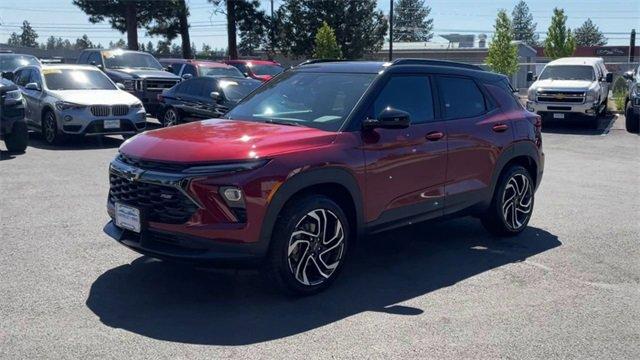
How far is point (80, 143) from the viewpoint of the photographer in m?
14.7

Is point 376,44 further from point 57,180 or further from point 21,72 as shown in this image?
point 57,180

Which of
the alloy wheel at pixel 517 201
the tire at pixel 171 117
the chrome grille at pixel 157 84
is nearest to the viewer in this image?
the alloy wheel at pixel 517 201

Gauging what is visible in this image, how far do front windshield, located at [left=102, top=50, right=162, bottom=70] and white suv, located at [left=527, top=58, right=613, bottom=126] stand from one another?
11.3 m

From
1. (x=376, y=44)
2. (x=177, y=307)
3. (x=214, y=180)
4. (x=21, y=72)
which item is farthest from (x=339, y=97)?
(x=376, y=44)

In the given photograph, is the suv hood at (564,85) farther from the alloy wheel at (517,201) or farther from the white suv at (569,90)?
the alloy wheel at (517,201)

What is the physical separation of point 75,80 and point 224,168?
1122 centimetres

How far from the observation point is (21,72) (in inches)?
623

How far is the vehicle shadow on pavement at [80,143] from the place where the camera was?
45.9 ft

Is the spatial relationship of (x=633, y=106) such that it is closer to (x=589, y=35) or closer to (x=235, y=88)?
(x=235, y=88)

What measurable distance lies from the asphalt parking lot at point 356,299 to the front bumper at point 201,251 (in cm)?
39

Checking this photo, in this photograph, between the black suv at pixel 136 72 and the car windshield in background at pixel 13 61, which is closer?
the black suv at pixel 136 72

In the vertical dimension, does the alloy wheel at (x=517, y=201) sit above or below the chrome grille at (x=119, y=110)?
below

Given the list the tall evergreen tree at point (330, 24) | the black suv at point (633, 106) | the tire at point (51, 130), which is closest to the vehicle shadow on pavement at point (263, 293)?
the tire at point (51, 130)

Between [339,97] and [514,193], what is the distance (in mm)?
2526
